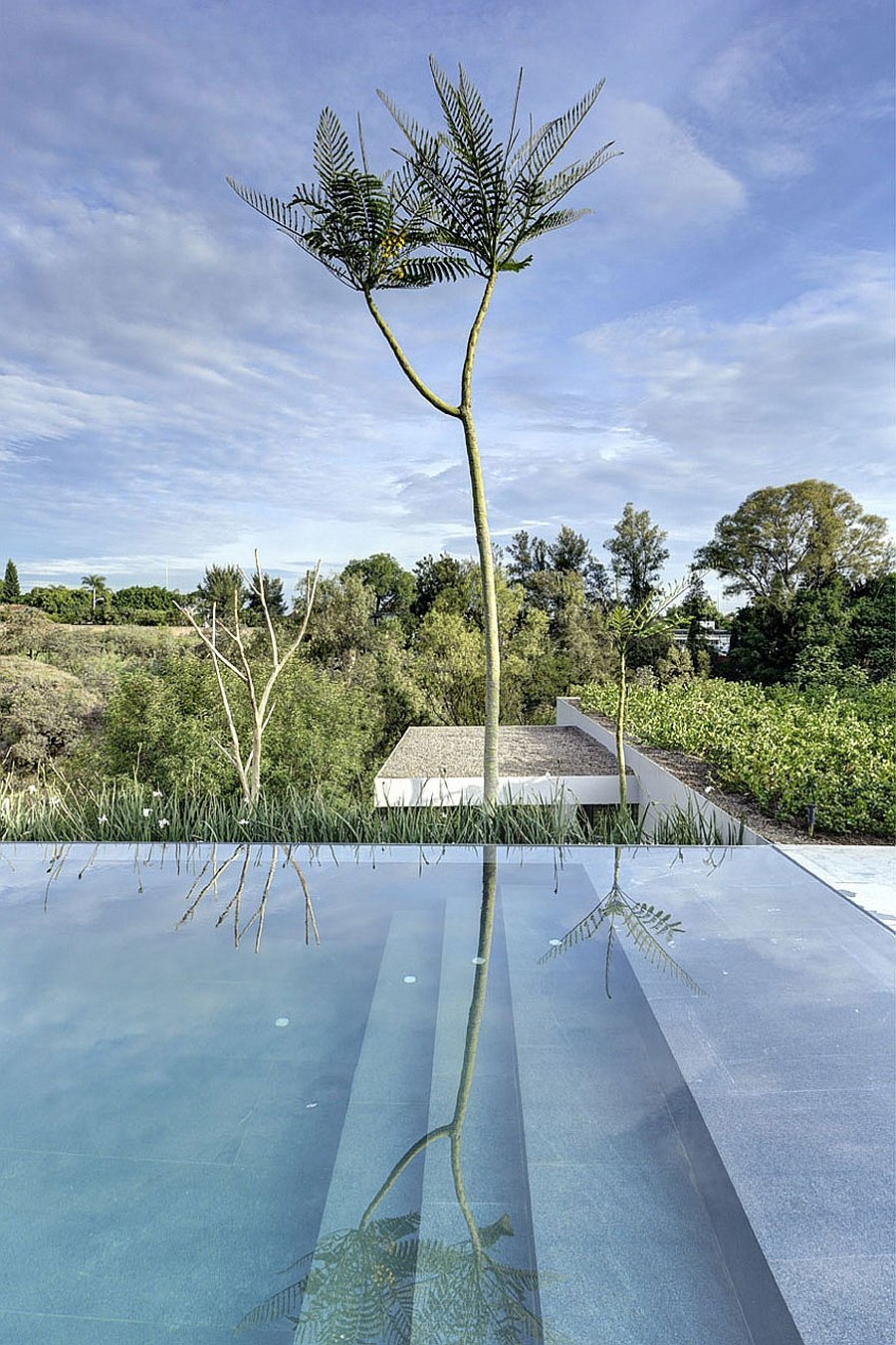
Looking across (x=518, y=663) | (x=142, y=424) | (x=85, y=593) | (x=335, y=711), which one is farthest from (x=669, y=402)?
(x=85, y=593)

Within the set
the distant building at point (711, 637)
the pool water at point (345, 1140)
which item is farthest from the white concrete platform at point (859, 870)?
the distant building at point (711, 637)

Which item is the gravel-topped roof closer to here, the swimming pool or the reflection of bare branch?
the reflection of bare branch

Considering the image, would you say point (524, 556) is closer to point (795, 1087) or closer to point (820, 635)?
point (820, 635)

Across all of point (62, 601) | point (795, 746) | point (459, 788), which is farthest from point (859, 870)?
point (62, 601)

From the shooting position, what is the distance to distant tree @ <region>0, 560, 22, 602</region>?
1454 centimetres

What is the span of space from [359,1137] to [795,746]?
14.2 ft

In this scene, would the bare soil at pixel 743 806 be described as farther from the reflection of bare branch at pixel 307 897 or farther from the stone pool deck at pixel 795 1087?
the reflection of bare branch at pixel 307 897

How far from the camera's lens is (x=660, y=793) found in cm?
589

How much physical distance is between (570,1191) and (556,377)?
10.6 meters

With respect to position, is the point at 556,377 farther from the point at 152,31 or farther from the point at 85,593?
the point at 85,593

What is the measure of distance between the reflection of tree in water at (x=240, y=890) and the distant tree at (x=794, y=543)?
466 inches

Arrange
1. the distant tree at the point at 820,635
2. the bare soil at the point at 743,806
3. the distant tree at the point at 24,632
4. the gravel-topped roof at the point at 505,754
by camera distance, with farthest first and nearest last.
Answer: the distant tree at the point at 24,632 → the distant tree at the point at 820,635 → the gravel-topped roof at the point at 505,754 → the bare soil at the point at 743,806

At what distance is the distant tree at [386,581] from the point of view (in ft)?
51.6

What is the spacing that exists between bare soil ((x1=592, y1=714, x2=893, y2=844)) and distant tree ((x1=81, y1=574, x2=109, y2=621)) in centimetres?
1190
